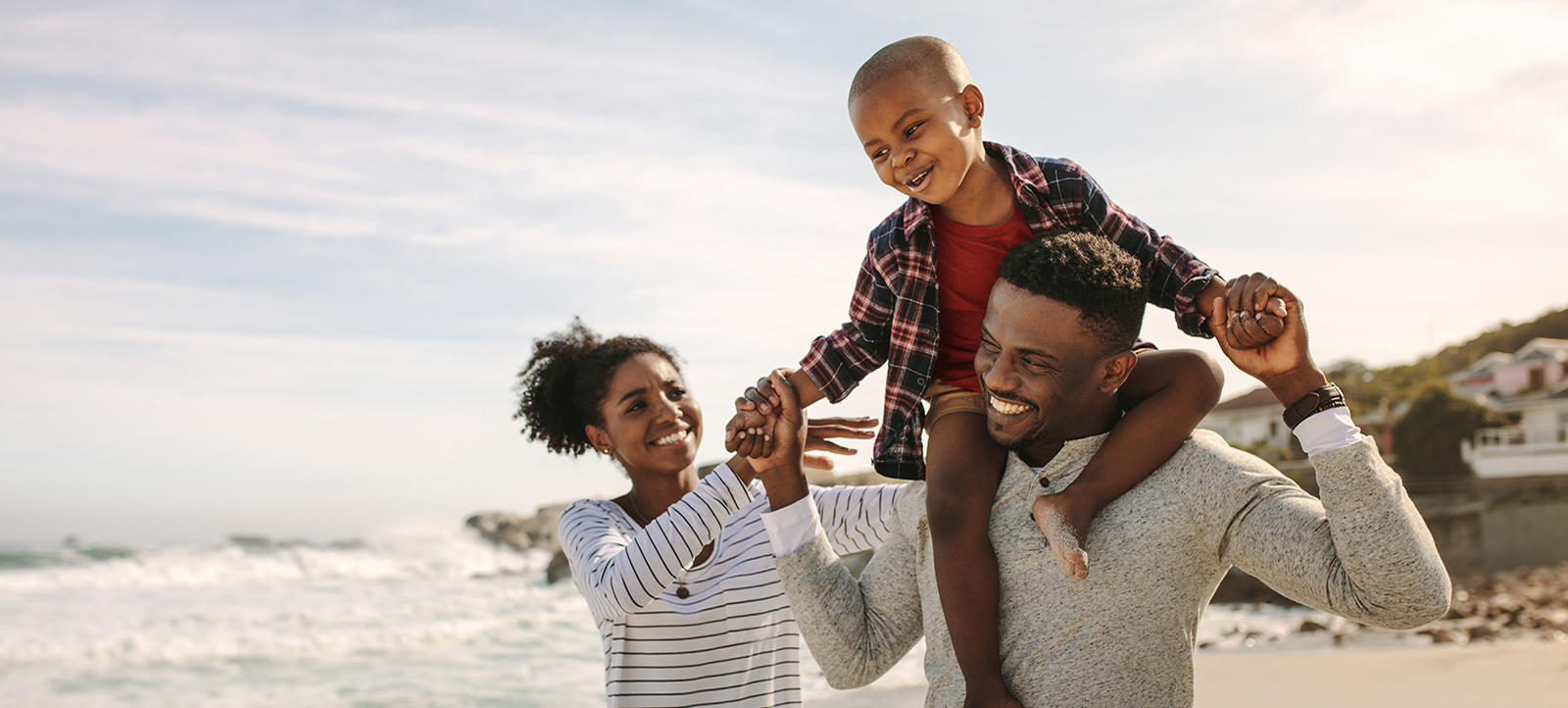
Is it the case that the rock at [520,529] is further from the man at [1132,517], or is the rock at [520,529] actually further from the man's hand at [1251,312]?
the man's hand at [1251,312]

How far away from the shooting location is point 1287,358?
1.79 m

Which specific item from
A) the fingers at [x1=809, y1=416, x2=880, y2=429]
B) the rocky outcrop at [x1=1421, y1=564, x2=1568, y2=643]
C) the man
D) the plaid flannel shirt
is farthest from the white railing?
the man

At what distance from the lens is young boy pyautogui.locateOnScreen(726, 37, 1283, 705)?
77.5 inches

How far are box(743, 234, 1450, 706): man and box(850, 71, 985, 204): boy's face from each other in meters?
0.34

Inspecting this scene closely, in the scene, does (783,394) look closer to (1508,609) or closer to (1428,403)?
(1508,609)

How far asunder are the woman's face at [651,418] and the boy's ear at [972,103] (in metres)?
1.52

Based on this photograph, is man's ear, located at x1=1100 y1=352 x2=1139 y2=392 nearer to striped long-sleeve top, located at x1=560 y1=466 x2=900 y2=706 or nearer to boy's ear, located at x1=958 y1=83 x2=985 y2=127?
boy's ear, located at x1=958 y1=83 x2=985 y2=127

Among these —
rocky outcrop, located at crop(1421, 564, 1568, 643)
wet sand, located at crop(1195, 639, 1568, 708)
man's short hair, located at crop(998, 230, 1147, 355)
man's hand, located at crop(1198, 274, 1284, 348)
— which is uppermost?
man's short hair, located at crop(998, 230, 1147, 355)

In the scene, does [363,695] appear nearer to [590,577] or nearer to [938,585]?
[590,577]

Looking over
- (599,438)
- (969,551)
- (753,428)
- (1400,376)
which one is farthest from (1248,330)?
(1400,376)

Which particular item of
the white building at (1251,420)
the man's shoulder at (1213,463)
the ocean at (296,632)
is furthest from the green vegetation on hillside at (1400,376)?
the man's shoulder at (1213,463)

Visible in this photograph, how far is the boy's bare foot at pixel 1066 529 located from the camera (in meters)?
1.80

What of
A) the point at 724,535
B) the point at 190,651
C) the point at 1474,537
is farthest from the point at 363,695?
the point at 1474,537

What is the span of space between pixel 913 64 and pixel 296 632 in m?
14.8
